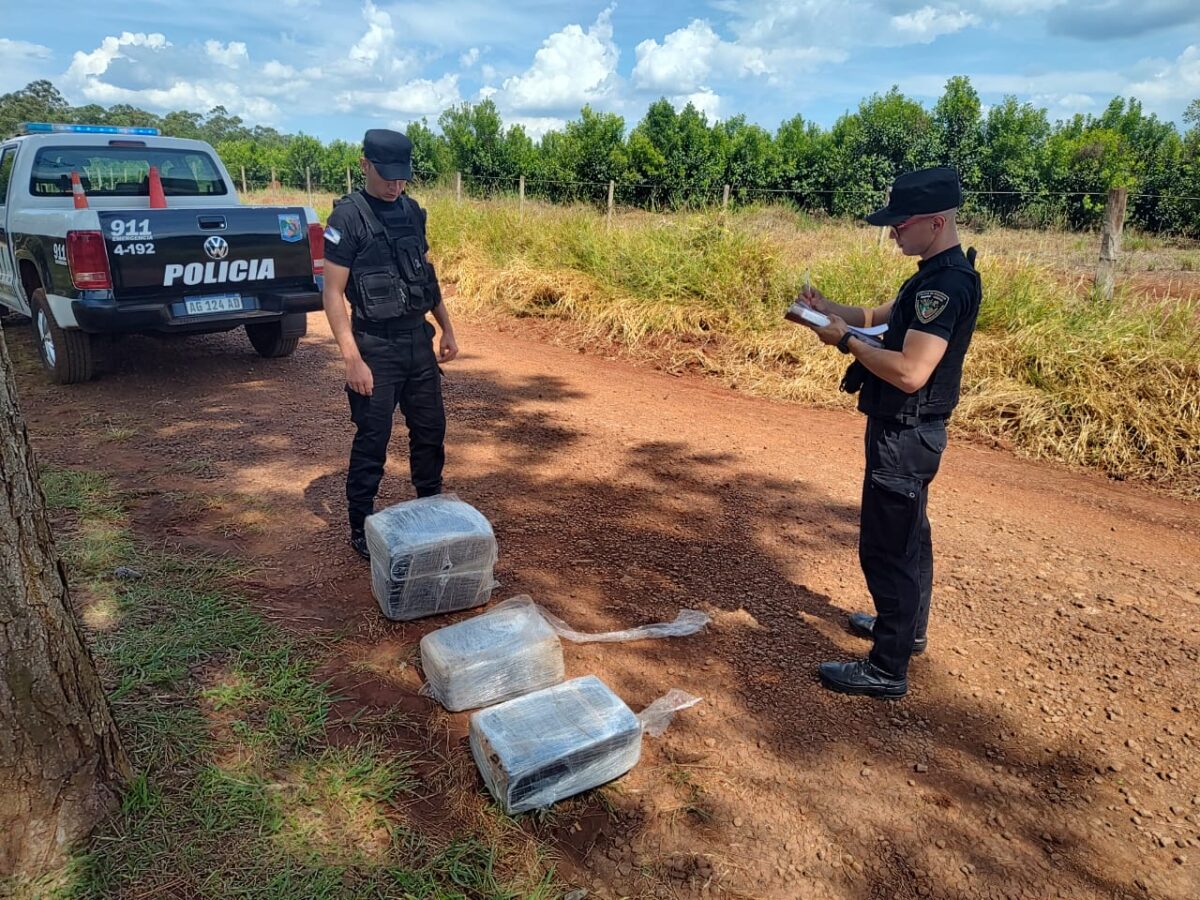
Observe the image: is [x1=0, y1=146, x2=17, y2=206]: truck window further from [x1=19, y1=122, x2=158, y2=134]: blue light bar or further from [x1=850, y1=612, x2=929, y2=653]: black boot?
A: [x1=850, y1=612, x2=929, y2=653]: black boot

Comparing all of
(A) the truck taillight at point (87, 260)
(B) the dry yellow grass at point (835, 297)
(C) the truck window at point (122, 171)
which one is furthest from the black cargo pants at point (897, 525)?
(C) the truck window at point (122, 171)

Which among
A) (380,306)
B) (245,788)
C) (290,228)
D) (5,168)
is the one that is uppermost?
(5,168)

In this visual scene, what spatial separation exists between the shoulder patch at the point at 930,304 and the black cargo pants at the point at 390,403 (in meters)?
2.00

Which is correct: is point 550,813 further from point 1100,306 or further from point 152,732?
point 1100,306

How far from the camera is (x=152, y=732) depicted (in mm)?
2275

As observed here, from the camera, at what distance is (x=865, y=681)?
107 inches

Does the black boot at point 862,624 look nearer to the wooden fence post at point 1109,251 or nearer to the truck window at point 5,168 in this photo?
the wooden fence post at point 1109,251

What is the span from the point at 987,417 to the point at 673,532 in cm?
335

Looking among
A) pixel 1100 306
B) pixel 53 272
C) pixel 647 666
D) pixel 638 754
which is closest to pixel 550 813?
pixel 638 754

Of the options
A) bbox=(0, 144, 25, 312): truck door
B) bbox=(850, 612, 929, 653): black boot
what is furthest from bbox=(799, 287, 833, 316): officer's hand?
bbox=(0, 144, 25, 312): truck door

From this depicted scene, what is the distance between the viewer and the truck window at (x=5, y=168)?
6.45 metres

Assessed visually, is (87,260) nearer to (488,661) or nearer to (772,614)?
(488,661)

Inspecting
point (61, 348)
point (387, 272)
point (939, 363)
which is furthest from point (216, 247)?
point (939, 363)

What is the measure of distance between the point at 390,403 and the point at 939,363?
7.17 ft
